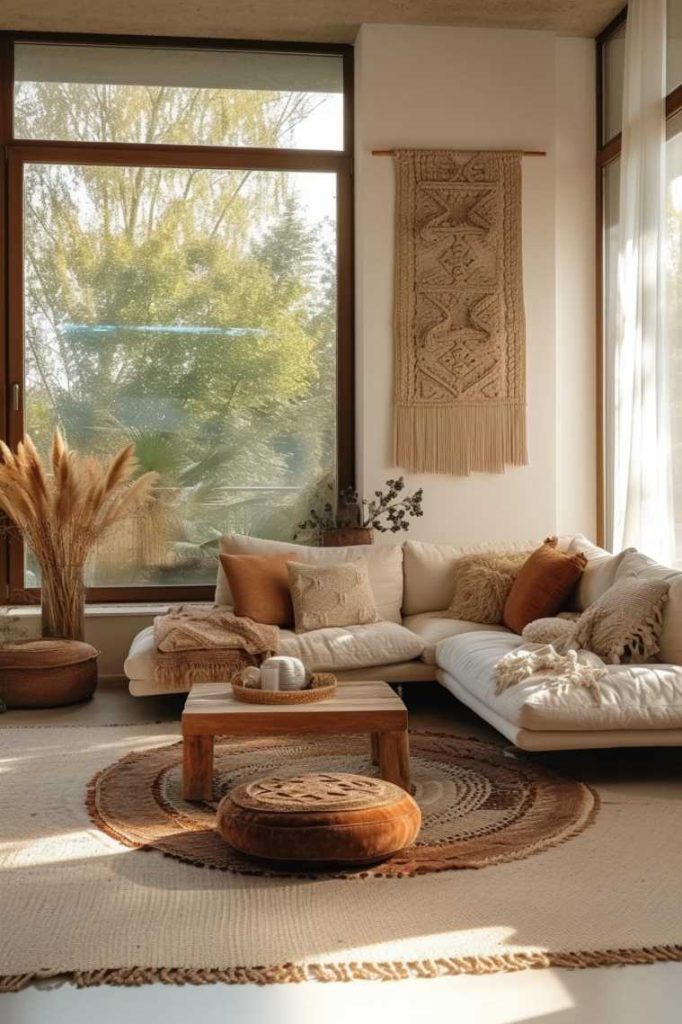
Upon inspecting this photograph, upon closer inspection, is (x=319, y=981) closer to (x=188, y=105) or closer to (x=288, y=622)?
(x=288, y=622)

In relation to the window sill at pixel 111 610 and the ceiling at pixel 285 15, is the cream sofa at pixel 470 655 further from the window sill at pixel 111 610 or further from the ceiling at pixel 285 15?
the ceiling at pixel 285 15

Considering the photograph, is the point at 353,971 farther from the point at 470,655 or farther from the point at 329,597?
the point at 329,597

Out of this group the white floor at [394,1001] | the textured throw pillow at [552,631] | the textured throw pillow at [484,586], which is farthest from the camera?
the textured throw pillow at [484,586]

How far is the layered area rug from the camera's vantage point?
2502mm

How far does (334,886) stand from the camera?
2.98 metres

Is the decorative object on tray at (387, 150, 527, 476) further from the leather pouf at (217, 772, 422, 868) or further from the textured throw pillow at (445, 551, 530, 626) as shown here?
the leather pouf at (217, 772, 422, 868)

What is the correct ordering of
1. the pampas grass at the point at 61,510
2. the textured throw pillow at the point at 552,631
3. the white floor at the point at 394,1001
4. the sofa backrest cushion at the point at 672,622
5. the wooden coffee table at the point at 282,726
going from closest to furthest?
the white floor at the point at 394,1001 < the wooden coffee table at the point at 282,726 < the sofa backrest cushion at the point at 672,622 < the textured throw pillow at the point at 552,631 < the pampas grass at the point at 61,510

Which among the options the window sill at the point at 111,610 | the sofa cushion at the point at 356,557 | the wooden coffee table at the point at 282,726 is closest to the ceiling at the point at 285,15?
the sofa cushion at the point at 356,557

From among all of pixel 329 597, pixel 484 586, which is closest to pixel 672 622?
pixel 484 586

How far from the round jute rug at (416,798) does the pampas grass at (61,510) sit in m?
1.52

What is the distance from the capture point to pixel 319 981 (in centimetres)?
240

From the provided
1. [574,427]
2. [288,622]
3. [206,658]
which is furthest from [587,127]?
[206,658]

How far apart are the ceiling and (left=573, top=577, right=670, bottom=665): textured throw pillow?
3237 millimetres

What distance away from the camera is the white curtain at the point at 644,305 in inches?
209
